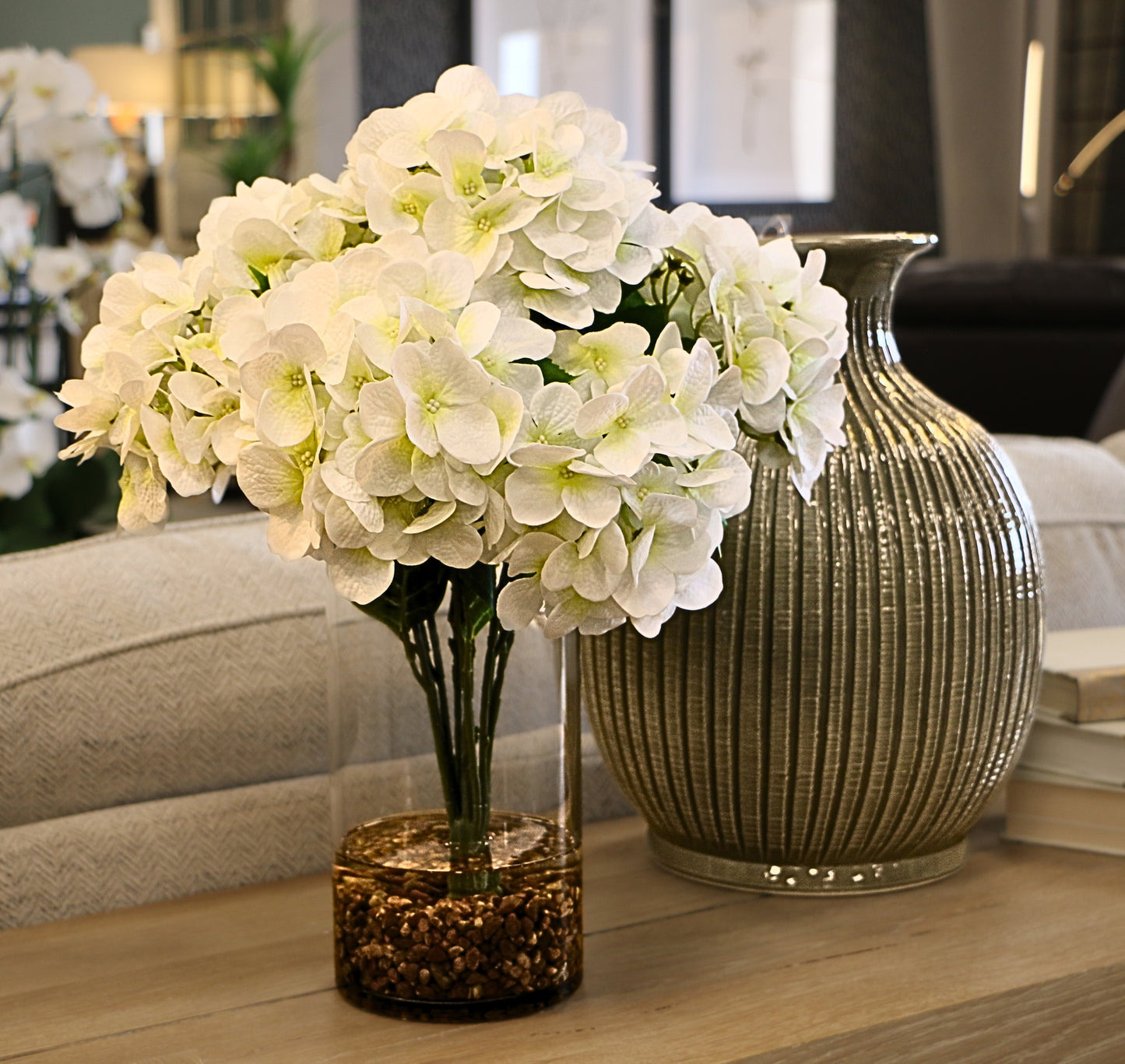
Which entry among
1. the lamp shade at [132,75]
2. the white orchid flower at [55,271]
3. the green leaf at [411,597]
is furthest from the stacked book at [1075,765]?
the lamp shade at [132,75]

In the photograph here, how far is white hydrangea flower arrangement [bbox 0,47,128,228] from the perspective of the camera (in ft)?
4.46

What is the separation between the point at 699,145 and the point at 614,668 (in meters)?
6.48

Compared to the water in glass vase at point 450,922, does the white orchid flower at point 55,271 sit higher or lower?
higher

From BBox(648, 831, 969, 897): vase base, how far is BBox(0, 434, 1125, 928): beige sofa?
14 cm

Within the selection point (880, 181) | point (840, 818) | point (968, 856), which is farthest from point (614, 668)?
point (880, 181)

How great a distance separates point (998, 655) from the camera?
0.80 m

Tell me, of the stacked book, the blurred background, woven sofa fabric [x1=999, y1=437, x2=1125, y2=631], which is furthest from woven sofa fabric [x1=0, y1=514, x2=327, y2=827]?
the blurred background

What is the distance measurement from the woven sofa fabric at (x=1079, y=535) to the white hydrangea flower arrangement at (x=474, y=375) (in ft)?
1.92

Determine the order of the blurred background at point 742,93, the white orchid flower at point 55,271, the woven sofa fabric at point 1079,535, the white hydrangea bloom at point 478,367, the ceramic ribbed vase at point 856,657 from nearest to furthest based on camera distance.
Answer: the white hydrangea bloom at point 478,367, the ceramic ribbed vase at point 856,657, the woven sofa fabric at point 1079,535, the white orchid flower at point 55,271, the blurred background at point 742,93

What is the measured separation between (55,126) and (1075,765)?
3.33 ft

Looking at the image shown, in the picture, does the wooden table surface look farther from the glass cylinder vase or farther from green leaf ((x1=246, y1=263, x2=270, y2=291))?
green leaf ((x1=246, y1=263, x2=270, y2=291))

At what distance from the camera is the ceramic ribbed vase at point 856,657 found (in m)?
0.78

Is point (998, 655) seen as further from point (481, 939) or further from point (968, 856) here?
point (481, 939)

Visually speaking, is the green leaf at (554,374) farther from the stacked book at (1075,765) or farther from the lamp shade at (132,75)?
the lamp shade at (132,75)
